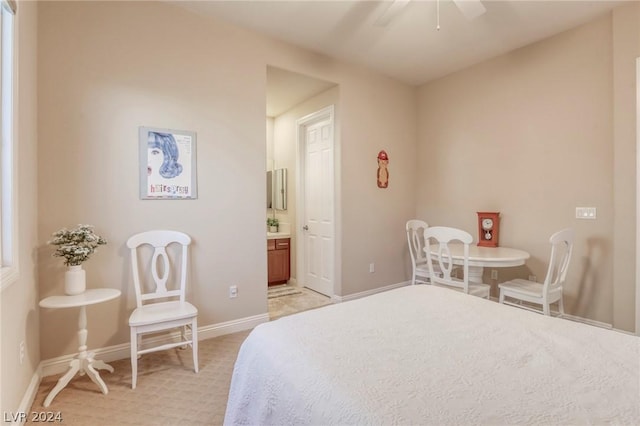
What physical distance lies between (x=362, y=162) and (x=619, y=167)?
7.98 feet

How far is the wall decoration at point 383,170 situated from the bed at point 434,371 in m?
2.71

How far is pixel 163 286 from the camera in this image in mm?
2539

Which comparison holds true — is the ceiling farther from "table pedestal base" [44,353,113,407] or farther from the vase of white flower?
"table pedestal base" [44,353,113,407]

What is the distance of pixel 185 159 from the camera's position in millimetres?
2742

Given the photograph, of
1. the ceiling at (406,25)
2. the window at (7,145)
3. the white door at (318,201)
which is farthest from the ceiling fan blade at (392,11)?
the window at (7,145)

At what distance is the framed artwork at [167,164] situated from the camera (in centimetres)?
257

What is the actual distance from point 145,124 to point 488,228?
144 inches

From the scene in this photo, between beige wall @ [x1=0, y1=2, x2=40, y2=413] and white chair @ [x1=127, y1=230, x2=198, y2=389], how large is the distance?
576mm

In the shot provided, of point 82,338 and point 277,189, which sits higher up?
point 277,189

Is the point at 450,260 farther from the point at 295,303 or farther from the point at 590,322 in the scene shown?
the point at 295,303

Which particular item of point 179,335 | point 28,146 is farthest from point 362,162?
point 28,146

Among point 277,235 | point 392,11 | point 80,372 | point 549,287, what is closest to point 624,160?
point 549,287

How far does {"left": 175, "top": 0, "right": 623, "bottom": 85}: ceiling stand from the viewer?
2.69 meters

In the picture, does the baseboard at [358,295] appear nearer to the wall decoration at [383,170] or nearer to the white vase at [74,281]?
the wall decoration at [383,170]
